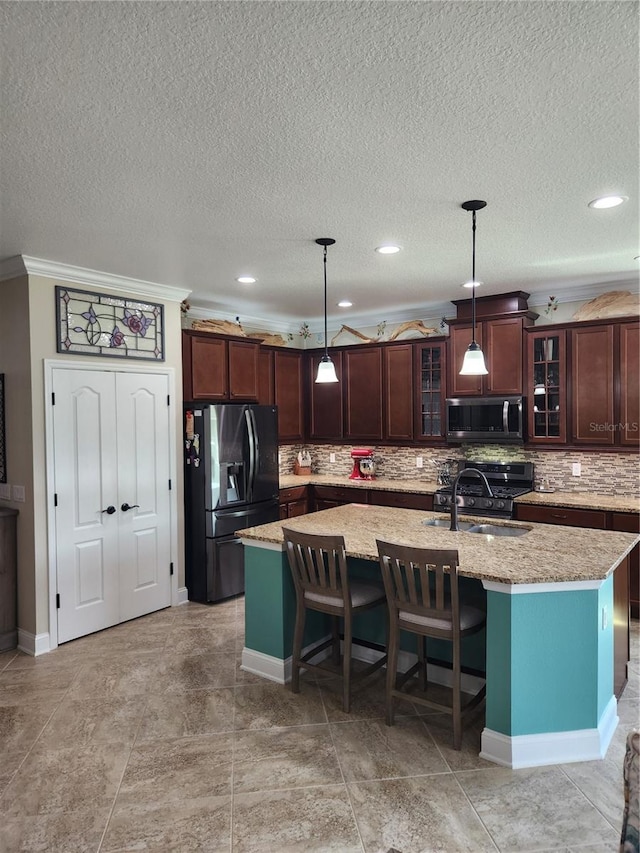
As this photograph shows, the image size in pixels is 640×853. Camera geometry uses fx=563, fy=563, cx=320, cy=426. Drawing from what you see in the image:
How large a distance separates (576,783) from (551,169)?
265 centimetres

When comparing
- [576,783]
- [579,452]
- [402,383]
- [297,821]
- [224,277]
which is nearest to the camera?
[297,821]

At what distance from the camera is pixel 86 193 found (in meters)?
2.63

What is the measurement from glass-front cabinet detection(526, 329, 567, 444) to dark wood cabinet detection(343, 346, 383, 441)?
157cm

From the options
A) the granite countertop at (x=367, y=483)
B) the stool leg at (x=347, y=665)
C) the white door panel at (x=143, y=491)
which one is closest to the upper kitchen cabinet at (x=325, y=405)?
the granite countertop at (x=367, y=483)

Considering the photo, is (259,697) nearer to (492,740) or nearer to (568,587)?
(492,740)

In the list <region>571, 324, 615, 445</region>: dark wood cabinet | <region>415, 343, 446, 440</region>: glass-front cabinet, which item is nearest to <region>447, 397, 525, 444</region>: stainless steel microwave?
<region>415, 343, 446, 440</region>: glass-front cabinet

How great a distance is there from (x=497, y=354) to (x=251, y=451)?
2384mm

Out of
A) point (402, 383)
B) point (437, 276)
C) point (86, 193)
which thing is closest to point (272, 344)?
point (402, 383)

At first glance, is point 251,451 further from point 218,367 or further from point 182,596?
point 182,596

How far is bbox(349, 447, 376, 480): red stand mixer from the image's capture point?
615 cm

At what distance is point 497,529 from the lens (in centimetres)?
350

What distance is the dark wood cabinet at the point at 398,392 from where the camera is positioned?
5.75 metres

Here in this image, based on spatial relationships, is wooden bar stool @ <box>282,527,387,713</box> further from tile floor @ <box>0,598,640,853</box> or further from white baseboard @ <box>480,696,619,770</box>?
white baseboard @ <box>480,696,619,770</box>

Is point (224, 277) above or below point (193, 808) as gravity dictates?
above
